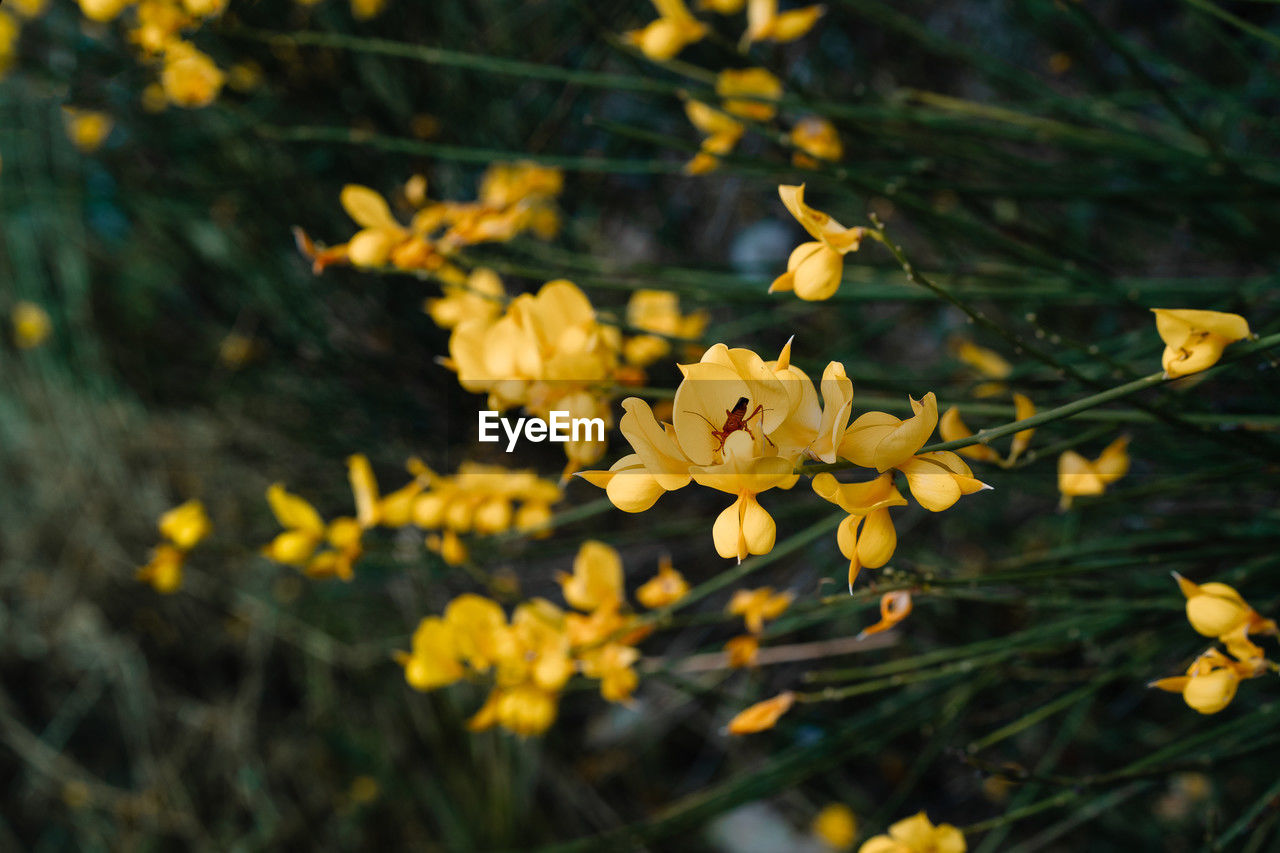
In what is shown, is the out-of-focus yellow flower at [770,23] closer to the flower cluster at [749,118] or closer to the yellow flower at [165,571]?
the flower cluster at [749,118]

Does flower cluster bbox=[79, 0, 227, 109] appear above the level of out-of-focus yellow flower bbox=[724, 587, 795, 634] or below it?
above

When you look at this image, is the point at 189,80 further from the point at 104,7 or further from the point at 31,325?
the point at 31,325

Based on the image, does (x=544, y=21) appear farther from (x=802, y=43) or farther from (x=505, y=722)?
(x=505, y=722)

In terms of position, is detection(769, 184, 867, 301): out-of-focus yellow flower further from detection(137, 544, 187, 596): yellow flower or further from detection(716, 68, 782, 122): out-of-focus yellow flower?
detection(137, 544, 187, 596): yellow flower

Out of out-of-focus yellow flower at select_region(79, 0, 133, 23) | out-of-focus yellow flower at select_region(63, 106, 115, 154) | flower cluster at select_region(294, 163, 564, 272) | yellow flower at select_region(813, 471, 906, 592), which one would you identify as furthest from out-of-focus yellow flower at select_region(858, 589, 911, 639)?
out-of-focus yellow flower at select_region(63, 106, 115, 154)

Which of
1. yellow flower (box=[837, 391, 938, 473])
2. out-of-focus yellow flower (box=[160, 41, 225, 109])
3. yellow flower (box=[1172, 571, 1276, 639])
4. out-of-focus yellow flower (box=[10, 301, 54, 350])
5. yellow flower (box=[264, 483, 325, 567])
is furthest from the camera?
out-of-focus yellow flower (box=[10, 301, 54, 350])

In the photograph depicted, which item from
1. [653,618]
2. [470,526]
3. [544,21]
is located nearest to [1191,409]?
[653,618]
